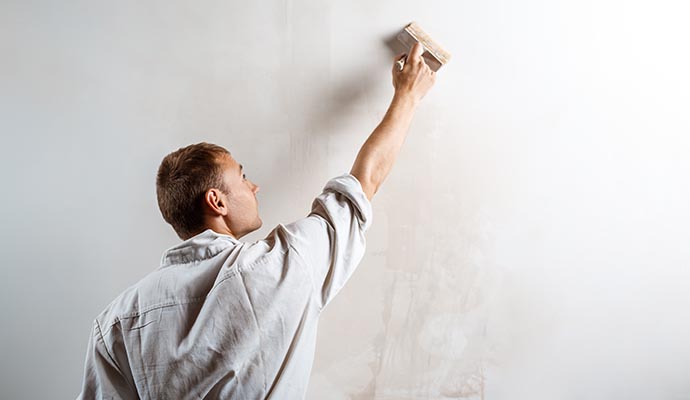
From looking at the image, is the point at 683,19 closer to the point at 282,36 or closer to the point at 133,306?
the point at 282,36

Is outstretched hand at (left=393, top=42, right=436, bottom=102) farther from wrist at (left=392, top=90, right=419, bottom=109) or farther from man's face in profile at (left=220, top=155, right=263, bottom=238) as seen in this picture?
man's face in profile at (left=220, top=155, right=263, bottom=238)

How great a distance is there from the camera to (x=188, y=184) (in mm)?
1083

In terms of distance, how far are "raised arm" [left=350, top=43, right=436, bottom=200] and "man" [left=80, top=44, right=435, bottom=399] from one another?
2.6 inches

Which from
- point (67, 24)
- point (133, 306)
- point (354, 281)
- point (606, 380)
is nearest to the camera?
point (133, 306)

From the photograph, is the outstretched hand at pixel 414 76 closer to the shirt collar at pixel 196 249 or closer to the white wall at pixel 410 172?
the white wall at pixel 410 172

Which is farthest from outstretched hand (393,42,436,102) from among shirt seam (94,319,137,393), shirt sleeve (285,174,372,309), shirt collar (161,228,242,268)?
shirt seam (94,319,137,393)

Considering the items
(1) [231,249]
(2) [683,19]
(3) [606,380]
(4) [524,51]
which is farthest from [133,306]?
A: (2) [683,19]

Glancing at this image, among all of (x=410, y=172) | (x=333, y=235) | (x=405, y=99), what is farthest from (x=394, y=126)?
(x=333, y=235)

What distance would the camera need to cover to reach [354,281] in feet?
4.63

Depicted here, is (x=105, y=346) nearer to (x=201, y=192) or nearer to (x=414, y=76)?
(x=201, y=192)

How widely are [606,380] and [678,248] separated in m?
0.44

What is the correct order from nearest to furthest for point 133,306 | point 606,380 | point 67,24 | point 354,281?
point 133,306, point 67,24, point 354,281, point 606,380

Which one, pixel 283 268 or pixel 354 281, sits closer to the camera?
pixel 283 268

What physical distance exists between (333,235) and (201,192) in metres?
0.29
